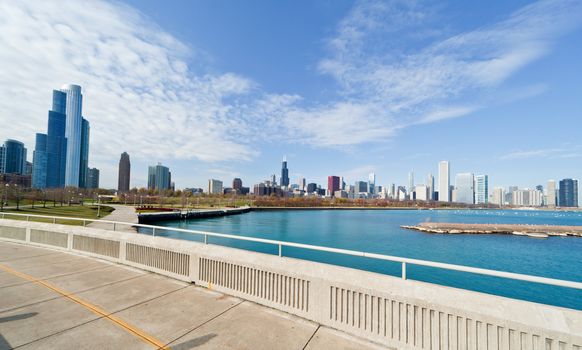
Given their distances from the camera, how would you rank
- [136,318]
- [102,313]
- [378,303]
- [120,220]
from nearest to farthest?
[378,303] < [136,318] < [102,313] < [120,220]

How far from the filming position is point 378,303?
4.29m

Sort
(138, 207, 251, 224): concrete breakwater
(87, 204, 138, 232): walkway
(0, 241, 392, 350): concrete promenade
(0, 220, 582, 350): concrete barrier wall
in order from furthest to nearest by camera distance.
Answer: (138, 207, 251, 224): concrete breakwater → (87, 204, 138, 232): walkway → (0, 241, 392, 350): concrete promenade → (0, 220, 582, 350): concrete barrier wall

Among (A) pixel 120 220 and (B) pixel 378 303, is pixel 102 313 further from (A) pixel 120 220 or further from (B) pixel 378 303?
(A) pixel 120 220

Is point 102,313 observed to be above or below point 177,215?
above

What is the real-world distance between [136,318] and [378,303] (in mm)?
4519

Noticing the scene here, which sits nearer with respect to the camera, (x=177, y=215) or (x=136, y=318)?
(x=136, y=318)

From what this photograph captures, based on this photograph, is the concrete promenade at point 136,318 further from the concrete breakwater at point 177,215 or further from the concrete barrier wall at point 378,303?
the concrete breakwater at point 177,215

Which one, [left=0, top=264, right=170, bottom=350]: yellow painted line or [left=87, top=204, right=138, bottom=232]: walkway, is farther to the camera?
[left=87, top=204, right=138, bottom=232]: walkway

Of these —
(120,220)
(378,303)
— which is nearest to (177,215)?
(120,220)

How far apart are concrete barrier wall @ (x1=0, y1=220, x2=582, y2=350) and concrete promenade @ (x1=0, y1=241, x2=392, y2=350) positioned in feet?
0.86

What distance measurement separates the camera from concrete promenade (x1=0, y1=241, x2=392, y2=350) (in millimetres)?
4160

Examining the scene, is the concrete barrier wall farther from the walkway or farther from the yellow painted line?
the walkway

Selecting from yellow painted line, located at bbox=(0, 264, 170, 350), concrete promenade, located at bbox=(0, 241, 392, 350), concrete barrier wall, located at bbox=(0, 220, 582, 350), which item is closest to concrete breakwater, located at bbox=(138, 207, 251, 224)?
yellow painted line, located at bbox=(0, 264, 170, 350)

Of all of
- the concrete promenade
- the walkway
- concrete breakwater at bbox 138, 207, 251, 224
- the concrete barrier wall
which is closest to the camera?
the concrete barrier wall
